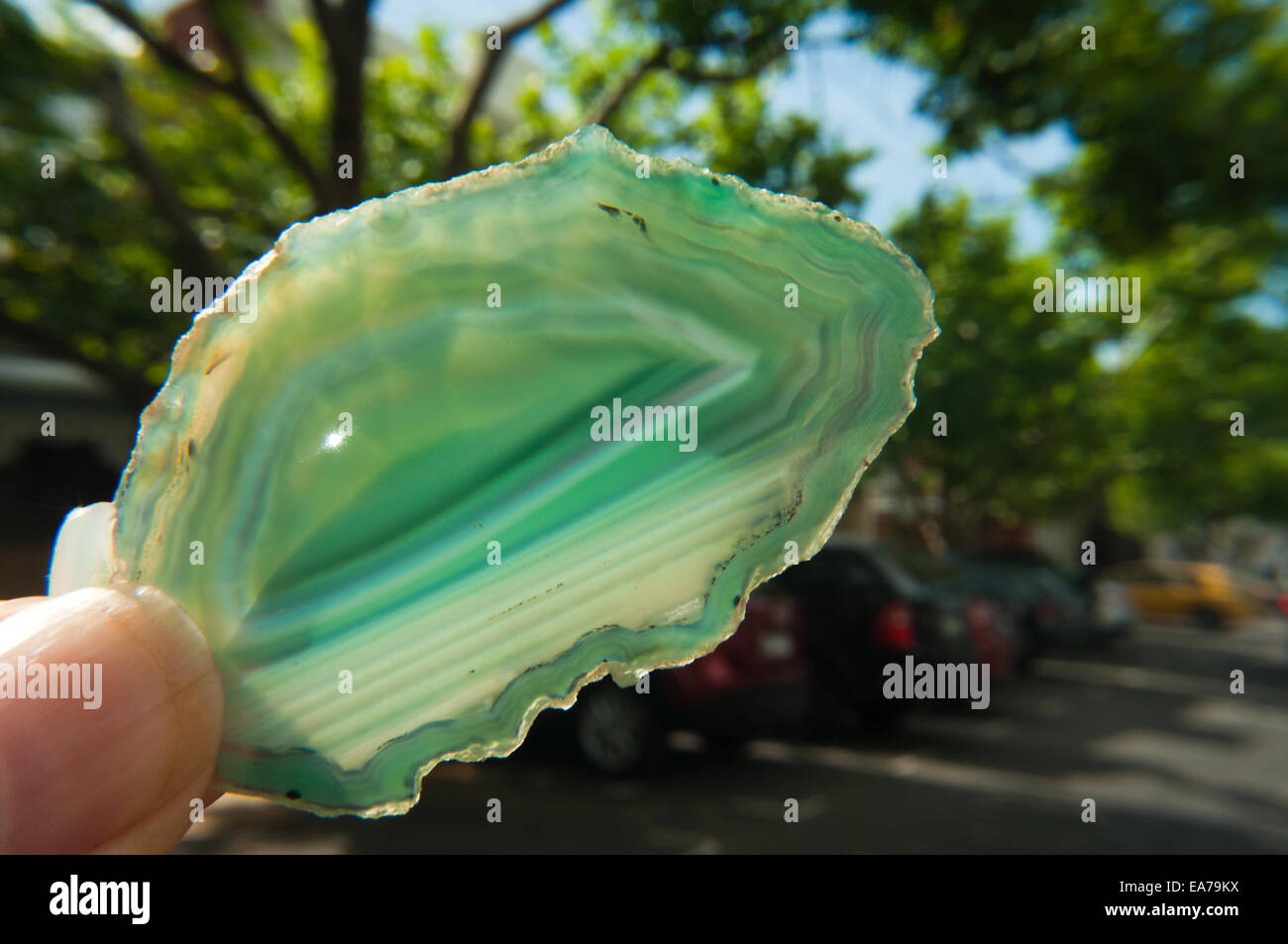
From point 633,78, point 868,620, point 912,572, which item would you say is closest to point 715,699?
point 868,620

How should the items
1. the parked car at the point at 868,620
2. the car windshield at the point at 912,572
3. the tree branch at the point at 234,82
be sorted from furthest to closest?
the car windshield at the point at 912,572
the parked car at the point at 868,620
the tree branch at the point at 234,82

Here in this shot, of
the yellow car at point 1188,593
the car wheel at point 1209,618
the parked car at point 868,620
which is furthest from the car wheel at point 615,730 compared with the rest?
the car wheel at point 1209,618

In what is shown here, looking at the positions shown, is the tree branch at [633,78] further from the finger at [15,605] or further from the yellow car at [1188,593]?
the yellow car at [1188,593]

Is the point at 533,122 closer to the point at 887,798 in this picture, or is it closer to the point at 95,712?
the point at 887,798

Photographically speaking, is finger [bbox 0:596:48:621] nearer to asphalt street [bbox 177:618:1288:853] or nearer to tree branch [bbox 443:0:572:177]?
asphalt street [bbox 177:618:1288:853]

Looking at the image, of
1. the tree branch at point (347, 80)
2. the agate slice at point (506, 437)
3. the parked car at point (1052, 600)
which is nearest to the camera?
the agate slice at point (506, 437)

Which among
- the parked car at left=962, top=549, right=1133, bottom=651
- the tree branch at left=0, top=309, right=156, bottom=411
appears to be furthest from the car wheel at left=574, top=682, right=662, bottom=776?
the parked car at left=962, top=549, right=1133, bottom=651

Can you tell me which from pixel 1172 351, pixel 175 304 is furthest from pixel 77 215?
pixel 1172 351
